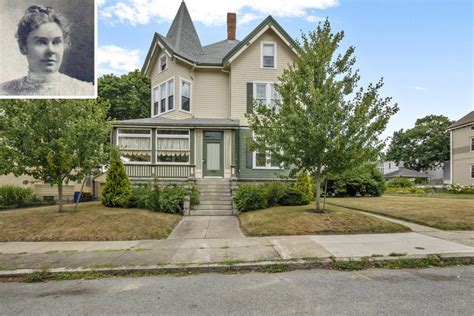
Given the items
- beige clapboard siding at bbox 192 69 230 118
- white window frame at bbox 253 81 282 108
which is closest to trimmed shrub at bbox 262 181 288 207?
white window frame at bbox 253 81 282 108

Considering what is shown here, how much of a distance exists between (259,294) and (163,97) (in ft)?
54.5

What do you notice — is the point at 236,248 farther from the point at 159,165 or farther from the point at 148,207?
the point at 159,165

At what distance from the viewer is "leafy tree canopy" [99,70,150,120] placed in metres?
34.8

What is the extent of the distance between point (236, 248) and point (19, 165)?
8.24 metres

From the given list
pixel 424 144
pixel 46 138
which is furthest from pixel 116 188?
pixel 424 144

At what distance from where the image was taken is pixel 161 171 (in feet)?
53.6

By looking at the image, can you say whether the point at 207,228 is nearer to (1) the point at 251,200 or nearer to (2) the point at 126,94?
(1) the point at 251,200

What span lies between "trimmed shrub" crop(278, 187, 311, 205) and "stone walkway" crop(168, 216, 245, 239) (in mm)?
2449

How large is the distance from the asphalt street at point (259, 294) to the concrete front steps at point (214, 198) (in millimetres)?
7416

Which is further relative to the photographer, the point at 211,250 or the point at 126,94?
the point at 126,94

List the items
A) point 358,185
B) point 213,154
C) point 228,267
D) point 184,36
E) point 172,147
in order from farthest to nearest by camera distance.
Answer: point 184,36
point 358,185
point 213,154
point 172,147
point 228,267

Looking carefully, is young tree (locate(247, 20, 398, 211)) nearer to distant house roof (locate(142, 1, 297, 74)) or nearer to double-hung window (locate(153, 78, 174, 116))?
distant house roof (locate(142, 1, 297, 74))

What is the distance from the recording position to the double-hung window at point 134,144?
16.8 meters

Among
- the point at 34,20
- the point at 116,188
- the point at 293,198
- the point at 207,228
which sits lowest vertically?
the point at 207,228
